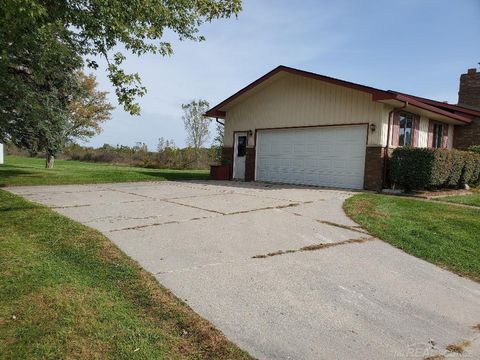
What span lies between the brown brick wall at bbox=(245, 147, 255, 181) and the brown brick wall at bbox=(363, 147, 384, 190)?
537cm

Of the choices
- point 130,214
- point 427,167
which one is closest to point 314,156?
point 427,167

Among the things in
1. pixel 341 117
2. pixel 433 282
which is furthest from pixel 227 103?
pixel 433 282

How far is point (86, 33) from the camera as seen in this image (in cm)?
768

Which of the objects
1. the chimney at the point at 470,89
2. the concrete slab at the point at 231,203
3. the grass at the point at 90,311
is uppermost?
the chimney at the point at 470,89

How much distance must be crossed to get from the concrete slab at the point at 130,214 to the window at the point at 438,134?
38.4 feet

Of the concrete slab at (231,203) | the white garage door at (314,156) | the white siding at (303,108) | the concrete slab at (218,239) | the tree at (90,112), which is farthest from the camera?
the tree at (90,112)

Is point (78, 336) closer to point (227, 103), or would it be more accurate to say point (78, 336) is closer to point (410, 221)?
point (410, 221)

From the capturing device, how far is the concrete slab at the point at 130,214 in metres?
6.77

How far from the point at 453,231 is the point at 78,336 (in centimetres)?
646

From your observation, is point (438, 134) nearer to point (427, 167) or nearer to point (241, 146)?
point (427, 167)

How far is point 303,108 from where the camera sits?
1494 cm

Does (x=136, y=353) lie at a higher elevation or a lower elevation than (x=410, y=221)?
lower

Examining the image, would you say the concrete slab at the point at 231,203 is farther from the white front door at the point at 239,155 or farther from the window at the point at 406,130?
the white front door at the point at 239,155

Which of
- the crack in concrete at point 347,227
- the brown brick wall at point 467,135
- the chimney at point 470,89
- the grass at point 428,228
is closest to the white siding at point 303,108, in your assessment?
the grass at point 428,228
